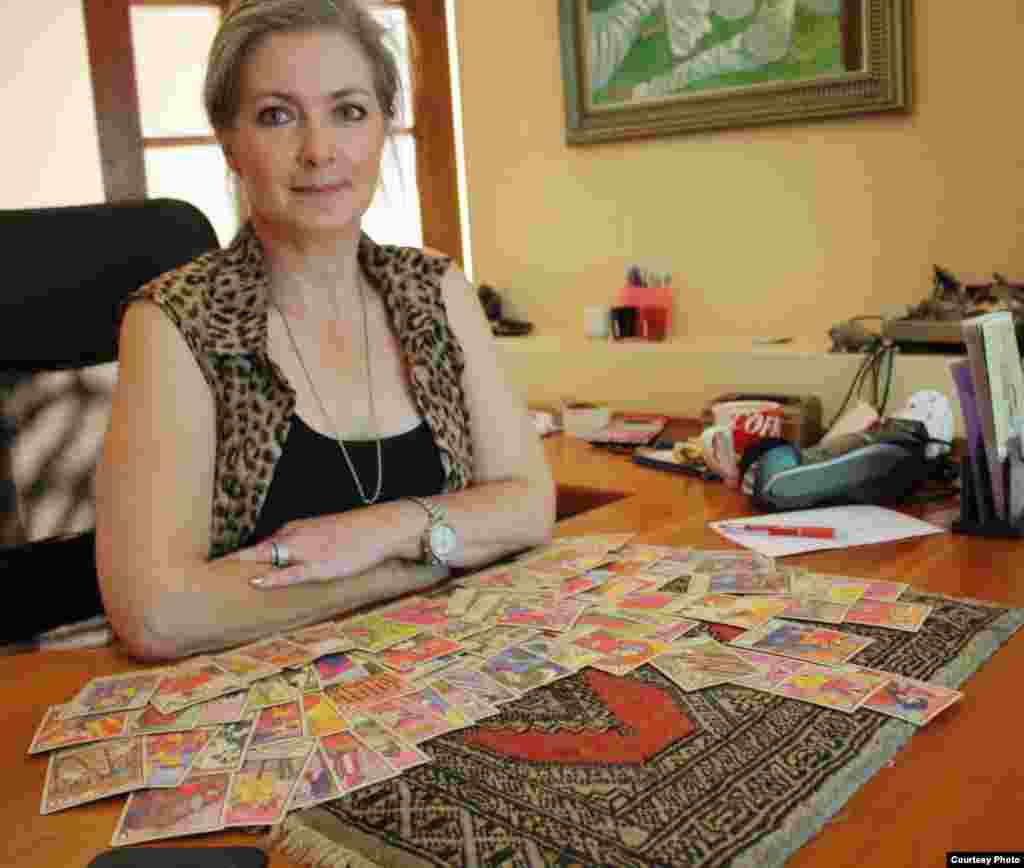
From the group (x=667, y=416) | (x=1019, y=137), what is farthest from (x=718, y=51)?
(x=667, y=416)

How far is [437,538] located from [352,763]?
0.51 m

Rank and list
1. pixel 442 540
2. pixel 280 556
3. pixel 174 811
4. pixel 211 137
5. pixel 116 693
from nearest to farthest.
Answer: pixel 174 811 → pixel 116 693 → pixel 280 556 → pixel 442 540 → pixel 211 137

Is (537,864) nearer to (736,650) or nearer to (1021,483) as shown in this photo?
(736,650)

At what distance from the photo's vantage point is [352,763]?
2.82 feet

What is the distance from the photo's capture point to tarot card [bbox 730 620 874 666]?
3.34 ft

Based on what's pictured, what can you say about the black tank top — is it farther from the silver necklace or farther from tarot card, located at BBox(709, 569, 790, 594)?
tarot card, located at BBox(709, 569, 790, 594)

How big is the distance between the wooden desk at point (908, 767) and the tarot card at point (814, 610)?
149 millimetres

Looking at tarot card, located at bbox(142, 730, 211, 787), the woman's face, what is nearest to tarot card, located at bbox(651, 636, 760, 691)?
tarot card, located at bbox(142, 730, 211, 787)

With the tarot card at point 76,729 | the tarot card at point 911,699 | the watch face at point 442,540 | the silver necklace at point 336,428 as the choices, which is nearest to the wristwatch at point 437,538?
the watch face at point 442,540

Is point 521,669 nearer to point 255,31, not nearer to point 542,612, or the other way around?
point 542,612

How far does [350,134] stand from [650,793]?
99 centimetres

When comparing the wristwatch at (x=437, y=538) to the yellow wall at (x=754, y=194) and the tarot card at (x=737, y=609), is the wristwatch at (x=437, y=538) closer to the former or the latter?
the tarot card at (x=737, y=609)

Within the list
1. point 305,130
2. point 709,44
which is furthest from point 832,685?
point 709,44

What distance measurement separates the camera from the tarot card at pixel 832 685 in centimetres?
93
